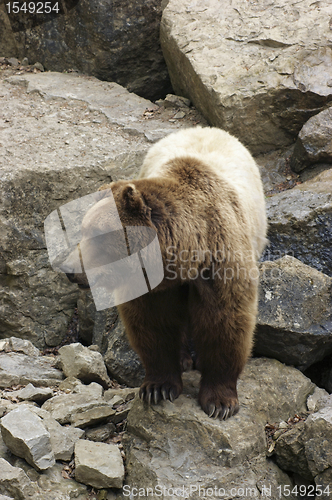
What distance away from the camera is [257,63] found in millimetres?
Result: 6512

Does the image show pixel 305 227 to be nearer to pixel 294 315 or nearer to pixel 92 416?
pixel 294 315

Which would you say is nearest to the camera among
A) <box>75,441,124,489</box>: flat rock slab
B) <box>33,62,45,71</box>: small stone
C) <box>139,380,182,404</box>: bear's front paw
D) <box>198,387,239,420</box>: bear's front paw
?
<box>75,441,124,489</box>: flat rock slab

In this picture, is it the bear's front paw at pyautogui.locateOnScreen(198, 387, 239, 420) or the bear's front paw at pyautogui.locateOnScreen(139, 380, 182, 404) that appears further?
the bear's front paw at pyautogui.locateOnScreen(139, 380, 182, 404)

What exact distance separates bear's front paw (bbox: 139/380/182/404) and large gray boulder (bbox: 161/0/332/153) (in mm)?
4036

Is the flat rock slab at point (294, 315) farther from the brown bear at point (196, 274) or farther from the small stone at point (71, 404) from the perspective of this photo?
the small stone at point (71, 404)

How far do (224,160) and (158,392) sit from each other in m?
1.93

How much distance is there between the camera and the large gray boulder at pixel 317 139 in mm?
5789

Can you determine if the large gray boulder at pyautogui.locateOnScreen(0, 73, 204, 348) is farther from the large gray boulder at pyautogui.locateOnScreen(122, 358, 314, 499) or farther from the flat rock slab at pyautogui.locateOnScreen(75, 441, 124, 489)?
the flat rock slab at pyautogui.locateOnScreen(75, 441, 124, 489)

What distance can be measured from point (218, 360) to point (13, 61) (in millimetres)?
6618

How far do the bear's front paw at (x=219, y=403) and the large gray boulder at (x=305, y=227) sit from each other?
70.9 inches

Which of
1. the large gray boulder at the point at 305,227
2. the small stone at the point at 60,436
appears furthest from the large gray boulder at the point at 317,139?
the small stone at the point at 60,436

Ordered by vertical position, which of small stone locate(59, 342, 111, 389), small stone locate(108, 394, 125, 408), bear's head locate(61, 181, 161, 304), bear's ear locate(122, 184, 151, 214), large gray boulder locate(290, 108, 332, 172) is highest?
bear's ear locate(122, 184, 151, 214)

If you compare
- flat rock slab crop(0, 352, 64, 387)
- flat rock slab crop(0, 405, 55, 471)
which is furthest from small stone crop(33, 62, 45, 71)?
flat rock slab crop(0, 405, 55, 471)

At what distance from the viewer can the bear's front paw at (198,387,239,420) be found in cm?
348
